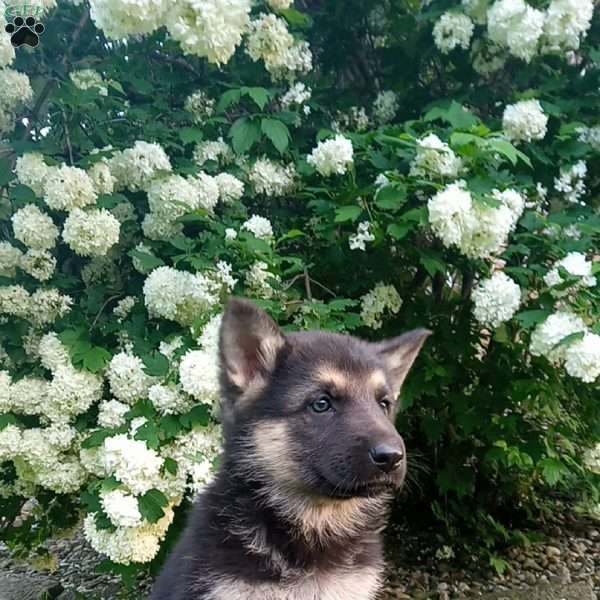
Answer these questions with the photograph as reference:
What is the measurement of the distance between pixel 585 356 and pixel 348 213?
1.30m

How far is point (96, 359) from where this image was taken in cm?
396

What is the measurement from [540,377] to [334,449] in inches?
87.7

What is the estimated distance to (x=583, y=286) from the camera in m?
3.58

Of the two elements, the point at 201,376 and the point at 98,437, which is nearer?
the point at 201,376

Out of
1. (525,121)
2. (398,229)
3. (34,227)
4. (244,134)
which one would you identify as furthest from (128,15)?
(525,121)

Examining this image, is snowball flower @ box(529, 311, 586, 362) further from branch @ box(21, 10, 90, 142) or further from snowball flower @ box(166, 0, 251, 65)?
branch @ box(21, 10, 90, 142)

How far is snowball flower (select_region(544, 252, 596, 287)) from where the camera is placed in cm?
359

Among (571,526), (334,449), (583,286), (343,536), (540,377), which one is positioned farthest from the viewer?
(571,526)

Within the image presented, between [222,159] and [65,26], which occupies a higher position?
[65,26]

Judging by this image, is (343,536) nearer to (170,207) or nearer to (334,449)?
(334,449)

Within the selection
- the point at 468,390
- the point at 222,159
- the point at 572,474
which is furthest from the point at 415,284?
the point at 572,474

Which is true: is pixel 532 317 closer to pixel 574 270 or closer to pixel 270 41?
pixel 574 270

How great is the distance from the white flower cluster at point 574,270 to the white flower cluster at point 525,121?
35.9 inches

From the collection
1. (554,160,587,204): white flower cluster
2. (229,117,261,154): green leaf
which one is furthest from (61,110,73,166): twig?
(554,160,587,204): white flower cluster
